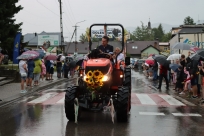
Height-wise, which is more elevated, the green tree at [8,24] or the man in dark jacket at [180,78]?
the green tree at [8,24]

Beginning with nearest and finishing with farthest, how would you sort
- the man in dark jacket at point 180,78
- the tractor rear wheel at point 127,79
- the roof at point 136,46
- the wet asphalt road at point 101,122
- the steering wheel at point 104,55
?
1. the wet asphalt road at point 101,122
2. the steering wheel at point 104,55
3. the tractor rear wheel at point 127,79
4. the man in dark jacket at point 180,78
5. the roof at point 136,46

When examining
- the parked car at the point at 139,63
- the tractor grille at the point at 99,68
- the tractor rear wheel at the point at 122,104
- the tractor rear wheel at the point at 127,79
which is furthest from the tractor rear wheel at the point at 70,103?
the parked car at the point at 139,63

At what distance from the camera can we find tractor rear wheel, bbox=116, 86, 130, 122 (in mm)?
9273

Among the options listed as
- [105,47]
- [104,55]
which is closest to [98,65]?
[104,55]

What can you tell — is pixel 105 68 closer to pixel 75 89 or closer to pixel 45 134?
pixel 75 89

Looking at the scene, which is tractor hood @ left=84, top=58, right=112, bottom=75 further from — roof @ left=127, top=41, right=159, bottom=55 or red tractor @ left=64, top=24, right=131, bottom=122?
roof @ left=127, top=41, right=159, bottom=55

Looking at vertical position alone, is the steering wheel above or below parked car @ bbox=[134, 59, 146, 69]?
above

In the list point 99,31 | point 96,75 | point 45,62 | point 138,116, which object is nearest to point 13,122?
point 96,75

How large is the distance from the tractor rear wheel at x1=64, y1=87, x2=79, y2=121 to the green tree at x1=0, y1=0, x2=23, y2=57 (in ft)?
76.1

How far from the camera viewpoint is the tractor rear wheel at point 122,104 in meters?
9.27

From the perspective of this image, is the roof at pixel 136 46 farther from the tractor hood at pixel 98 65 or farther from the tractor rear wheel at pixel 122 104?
the tractor rear wheel at pixel 122 104

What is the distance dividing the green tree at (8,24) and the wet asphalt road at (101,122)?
20.1 meters

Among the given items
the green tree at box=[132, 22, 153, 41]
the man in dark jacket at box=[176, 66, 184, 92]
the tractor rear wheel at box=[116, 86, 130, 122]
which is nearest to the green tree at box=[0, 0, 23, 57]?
the man in dark jacket at box=[176, 66, 184, 92]

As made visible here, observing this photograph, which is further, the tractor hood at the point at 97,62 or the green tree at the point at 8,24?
the green tree at the point at 8,24
